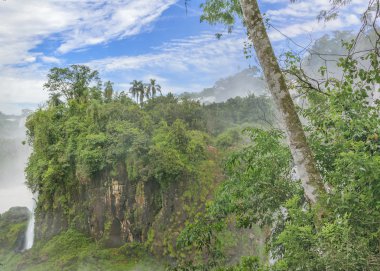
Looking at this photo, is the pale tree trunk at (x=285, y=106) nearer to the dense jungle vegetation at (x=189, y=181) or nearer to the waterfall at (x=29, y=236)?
the dense jungle vegetation at (x=189, y=181)

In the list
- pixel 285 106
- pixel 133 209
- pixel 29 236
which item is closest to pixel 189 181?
pixel 133 209

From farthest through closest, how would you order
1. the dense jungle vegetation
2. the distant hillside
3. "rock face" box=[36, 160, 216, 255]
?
the distant hillside < "rock face" box=[36, 160, 216, 255] < the dense jungle vegetation

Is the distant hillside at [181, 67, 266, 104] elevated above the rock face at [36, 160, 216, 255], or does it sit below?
above

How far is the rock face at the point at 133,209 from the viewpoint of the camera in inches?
760

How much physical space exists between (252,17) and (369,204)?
224 cm

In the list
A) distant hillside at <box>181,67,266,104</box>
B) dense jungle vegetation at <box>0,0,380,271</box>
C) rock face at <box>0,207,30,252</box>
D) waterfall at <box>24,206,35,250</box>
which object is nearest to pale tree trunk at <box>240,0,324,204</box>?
dense jungle vegetation at <box>0,0,380,271</box>

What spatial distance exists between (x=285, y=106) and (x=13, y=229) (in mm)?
33183

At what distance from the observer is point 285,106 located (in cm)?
364

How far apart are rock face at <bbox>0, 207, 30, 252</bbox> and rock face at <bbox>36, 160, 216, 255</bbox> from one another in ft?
23.5

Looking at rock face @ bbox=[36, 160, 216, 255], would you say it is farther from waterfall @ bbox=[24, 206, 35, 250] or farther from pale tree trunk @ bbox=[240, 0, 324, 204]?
pale tree trunk @ bbox=[240, 0, 324, 204]

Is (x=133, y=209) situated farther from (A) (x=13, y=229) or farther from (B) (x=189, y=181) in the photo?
(A) (x=13, y=229)

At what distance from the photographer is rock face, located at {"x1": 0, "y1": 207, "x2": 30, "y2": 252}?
2959 cm

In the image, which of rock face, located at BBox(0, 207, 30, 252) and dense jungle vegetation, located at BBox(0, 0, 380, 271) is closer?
dense jungle vegetation, located at BBox(0, 0, 380, 271)

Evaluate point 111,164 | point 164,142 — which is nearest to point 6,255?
point 111,164
